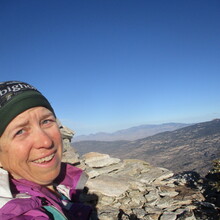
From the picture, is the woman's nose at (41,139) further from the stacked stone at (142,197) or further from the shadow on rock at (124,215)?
the shadow on rock at (124,215)

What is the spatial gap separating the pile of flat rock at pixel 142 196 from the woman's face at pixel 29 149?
9.46 m

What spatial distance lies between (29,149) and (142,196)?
12.8m

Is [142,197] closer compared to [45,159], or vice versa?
[45,159]

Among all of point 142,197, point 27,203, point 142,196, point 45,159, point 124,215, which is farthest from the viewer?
point 142,196

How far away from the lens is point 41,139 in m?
2.04

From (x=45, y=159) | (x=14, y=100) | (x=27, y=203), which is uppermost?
(x=14, y=100)

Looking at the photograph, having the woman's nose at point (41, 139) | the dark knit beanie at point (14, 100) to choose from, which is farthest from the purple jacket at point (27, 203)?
the dark knit beanie at point (14, 100)

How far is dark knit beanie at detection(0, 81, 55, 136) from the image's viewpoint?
6.48ft

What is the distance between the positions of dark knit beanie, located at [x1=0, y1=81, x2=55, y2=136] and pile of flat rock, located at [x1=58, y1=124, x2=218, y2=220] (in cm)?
980

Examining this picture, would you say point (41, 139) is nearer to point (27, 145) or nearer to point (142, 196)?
point (27, 145)

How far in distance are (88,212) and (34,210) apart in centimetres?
118

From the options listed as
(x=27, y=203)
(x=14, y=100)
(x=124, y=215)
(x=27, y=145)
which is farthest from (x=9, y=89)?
(x=124, y=215)

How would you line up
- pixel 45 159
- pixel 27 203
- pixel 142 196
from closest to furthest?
pixel 27 203, pixel 45 159, pixel 142 196

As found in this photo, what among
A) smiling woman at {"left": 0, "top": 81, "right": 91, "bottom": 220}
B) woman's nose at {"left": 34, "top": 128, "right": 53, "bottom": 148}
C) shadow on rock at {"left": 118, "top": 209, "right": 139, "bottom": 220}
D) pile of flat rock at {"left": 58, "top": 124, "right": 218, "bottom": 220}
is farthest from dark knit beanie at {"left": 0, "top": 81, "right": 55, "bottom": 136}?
shadow on rock at {"left": 118, "top": 209, "right": 139, "bottom": 220}
